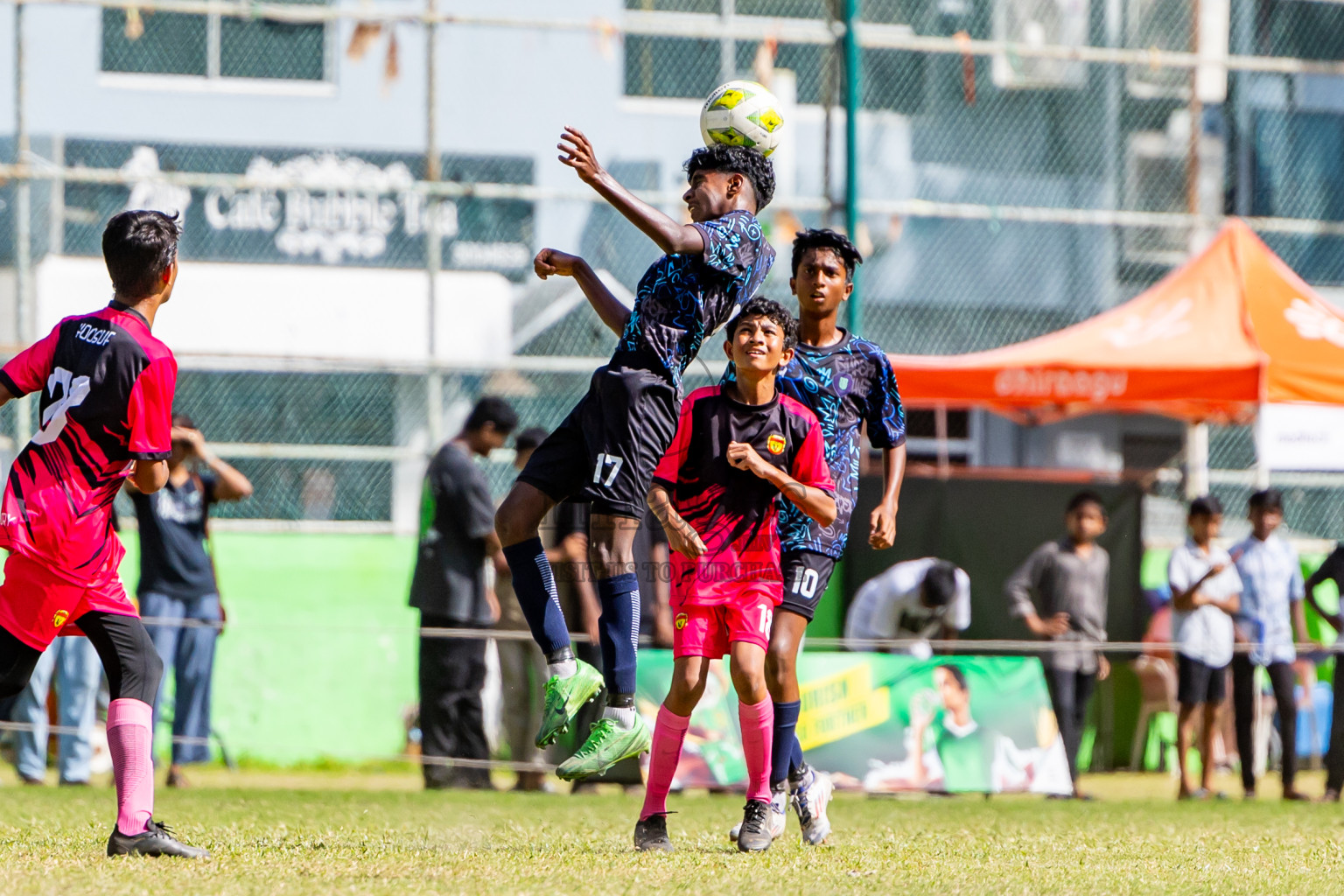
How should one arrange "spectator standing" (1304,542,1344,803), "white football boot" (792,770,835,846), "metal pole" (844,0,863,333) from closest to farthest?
"white football boot" (792,770,835,846) < "spectator standing" (1304,542,1344,803) < "metal pole" (844,0,863,333)

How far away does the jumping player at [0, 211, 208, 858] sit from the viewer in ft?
16.4

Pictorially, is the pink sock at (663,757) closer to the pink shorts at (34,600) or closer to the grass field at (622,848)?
the grass field at (622,848)

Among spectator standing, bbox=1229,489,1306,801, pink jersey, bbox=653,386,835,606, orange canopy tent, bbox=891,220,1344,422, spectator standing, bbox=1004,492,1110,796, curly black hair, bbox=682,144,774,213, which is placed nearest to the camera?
curly black hair, bbox=682,144,774,213

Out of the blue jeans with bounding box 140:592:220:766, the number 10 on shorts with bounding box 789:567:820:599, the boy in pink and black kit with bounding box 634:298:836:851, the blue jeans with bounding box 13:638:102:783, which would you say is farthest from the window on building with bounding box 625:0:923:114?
the number 10 on shorts with bounding box 789:567:820:599

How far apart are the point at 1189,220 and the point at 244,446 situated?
8071 mm

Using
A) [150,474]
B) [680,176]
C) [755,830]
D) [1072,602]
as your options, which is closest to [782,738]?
[755,830]

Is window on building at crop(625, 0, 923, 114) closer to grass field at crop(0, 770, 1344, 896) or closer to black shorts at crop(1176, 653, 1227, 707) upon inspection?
black shorts at crop(1176, 653, 1227, 707)

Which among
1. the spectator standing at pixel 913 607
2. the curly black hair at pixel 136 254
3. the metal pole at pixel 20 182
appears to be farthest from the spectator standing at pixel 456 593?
the curly black hair at pixel 136 254

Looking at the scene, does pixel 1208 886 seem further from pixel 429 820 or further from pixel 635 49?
pixel 635 49

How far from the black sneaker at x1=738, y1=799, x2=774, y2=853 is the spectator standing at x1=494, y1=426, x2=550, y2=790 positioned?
404cm

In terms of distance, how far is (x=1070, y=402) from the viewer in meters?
11.7

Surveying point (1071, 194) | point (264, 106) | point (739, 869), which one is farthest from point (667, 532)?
point (1071, 194)

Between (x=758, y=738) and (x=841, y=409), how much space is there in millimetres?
1379

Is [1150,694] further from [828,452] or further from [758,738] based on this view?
[758,738]
